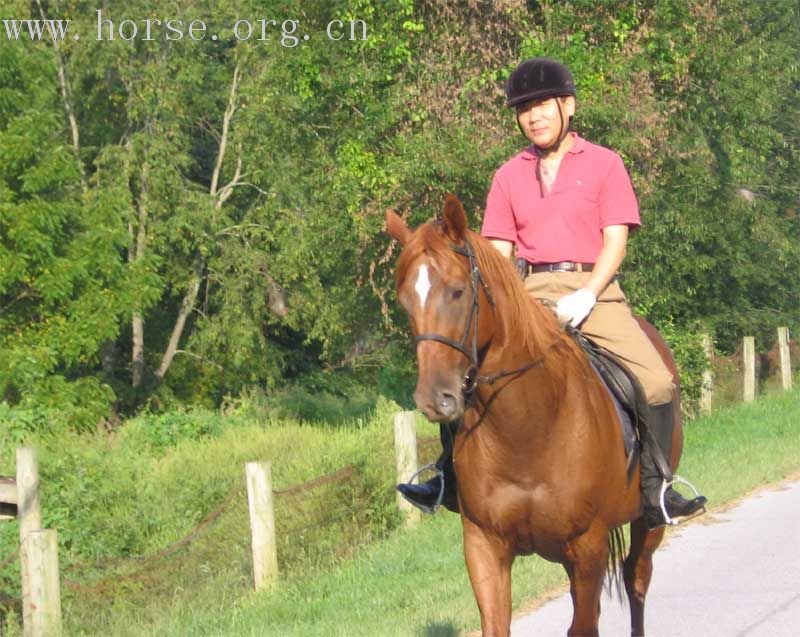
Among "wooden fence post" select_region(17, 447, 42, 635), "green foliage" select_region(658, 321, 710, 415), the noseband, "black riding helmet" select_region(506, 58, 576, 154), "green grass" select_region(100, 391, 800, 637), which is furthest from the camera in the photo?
"green foliage" select_region(658, 321, 710, 415)

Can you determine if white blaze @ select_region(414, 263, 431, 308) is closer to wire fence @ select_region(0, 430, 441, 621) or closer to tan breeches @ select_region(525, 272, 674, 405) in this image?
tan breeches @ select_region(525, 272, 674, 405)

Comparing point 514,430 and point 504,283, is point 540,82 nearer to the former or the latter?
point 504,283

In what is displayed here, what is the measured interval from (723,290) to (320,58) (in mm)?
11217

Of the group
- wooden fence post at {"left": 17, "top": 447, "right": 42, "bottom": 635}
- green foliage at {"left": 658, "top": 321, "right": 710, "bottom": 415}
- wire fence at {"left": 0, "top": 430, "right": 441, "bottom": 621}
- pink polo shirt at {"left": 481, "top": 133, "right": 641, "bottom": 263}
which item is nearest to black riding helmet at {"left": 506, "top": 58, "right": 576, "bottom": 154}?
pink polo shirt at {"left": 481, "top": 133, "right": 641, "bottom": 263}

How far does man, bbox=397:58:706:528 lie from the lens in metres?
6.17

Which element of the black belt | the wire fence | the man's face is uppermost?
the man's face

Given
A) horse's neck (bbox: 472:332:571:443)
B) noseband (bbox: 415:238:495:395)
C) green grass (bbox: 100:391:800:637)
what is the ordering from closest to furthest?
noseband (bbox: 415:238:495:395), horse's neck (bbox: 472:332:571:443), green grass (bbox: 100:391:800:637)

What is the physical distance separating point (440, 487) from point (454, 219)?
1540mm

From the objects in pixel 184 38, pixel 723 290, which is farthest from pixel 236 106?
pixel 723 290

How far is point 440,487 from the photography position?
6.17 metres

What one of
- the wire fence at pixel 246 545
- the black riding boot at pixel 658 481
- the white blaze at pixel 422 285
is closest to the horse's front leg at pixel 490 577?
the black riding boot at pixel 658 481

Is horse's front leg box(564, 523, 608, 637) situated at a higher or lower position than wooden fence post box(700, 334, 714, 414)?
higher

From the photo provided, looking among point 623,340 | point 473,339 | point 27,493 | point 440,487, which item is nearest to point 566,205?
point 623,340

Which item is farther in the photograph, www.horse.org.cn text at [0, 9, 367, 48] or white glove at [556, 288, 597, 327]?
www.horse.org.cn text at [0, 9, 367, 48]
